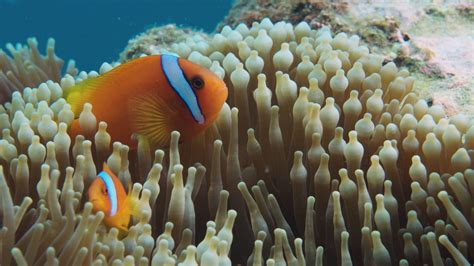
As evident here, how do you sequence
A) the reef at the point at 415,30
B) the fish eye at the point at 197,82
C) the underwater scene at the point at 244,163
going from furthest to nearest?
the reef at the point at 415,30 → the fish eye at the point at 197,82 → the underwater scene at the point at 244,163

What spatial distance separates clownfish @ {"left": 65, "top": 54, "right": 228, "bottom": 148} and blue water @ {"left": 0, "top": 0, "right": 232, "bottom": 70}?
20455 millimetres

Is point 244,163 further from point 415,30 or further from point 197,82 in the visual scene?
point 415,30

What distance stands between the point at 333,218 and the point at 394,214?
191 mm

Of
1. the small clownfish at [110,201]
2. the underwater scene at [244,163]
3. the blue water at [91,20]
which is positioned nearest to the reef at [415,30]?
the underwater scene at [244,163]

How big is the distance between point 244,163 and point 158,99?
0.39 meters

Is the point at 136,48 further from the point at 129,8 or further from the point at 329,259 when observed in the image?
the point at 129,8

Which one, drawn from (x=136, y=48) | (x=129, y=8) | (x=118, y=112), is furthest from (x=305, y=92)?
(x=129, y=8)

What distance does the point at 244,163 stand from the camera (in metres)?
2.01

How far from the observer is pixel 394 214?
1.69m

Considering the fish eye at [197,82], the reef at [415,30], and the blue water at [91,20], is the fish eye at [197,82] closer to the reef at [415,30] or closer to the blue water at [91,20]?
the reef at [415,30]

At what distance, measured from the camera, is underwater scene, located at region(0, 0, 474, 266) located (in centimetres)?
150

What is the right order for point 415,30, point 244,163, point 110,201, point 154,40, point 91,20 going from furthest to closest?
point 91,20 < point 154,40 < point 415,30 < point 244,163 < point 110,201

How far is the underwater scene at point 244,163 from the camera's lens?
1.50 m

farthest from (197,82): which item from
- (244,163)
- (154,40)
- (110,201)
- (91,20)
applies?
(91,20)
